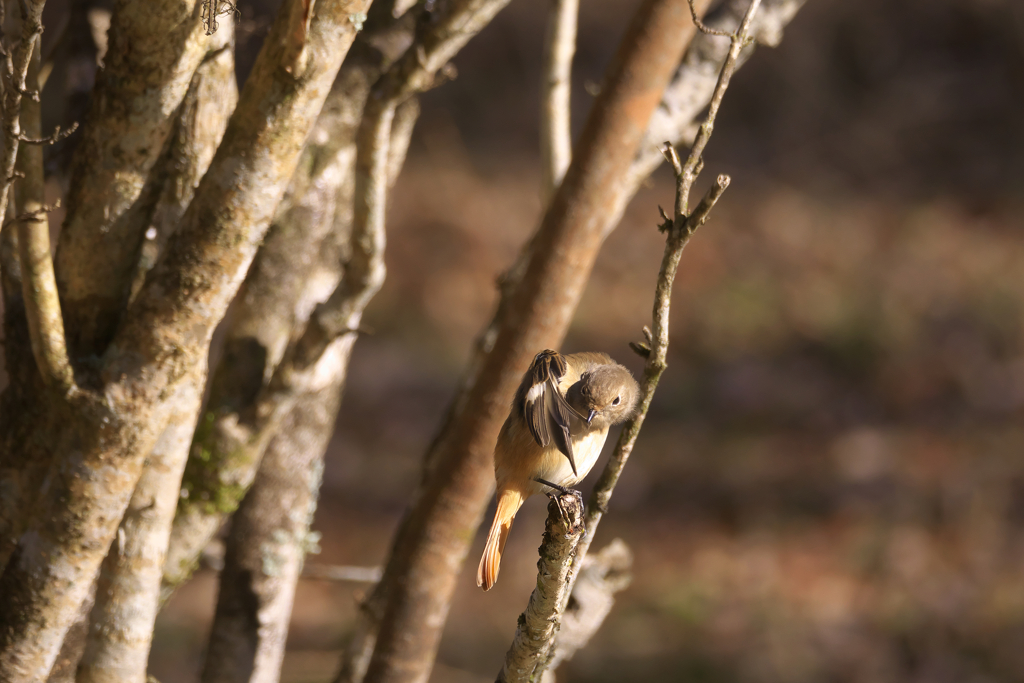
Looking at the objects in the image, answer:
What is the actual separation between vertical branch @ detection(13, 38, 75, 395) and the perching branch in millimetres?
1179

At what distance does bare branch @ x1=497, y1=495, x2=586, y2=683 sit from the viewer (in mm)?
1594

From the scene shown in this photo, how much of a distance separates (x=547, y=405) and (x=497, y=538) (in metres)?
0.37

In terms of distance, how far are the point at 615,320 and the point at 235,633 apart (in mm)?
6658

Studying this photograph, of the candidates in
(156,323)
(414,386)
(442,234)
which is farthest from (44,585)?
(442,234)

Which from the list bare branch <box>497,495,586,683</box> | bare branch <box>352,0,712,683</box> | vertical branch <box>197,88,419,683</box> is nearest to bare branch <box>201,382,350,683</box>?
vertical branch <box>197,88,419,683</box>

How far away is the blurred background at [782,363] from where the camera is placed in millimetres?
6277

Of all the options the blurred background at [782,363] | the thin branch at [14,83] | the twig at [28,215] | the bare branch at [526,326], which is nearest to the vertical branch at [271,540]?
the bare branch at [526,326]

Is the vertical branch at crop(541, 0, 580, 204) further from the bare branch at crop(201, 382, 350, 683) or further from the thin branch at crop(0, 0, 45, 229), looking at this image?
the thin branch at crop(0, 0, 45, 229)

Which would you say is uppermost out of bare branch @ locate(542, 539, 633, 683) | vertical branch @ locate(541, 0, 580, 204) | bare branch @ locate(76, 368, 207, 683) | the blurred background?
the blurred background

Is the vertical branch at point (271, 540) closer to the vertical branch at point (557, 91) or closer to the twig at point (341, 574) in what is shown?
the twig at point (341, 574)

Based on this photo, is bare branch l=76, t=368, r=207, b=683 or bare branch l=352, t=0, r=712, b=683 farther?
bare branch l=352, t=0, r=712, b=683

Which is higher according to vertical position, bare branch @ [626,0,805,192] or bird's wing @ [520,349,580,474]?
bare branch @ [626,0,805,192]

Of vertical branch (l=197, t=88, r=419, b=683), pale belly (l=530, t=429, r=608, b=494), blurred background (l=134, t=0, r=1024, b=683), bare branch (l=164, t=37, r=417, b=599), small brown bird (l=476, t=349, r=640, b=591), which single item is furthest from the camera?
blurred background (l=134, t=0, r=1024, b=683)

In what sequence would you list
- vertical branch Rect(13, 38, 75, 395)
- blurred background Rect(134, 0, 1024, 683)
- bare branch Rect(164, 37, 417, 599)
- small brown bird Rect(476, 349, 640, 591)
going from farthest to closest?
blurred background Rect(134, 0, 1024, 683)
bare branch Rect(164, 37, 417, 599)
small brown bird Rect(476, 349, 640, 591)
vertical branch Rect(13, 38, 75, 395)
